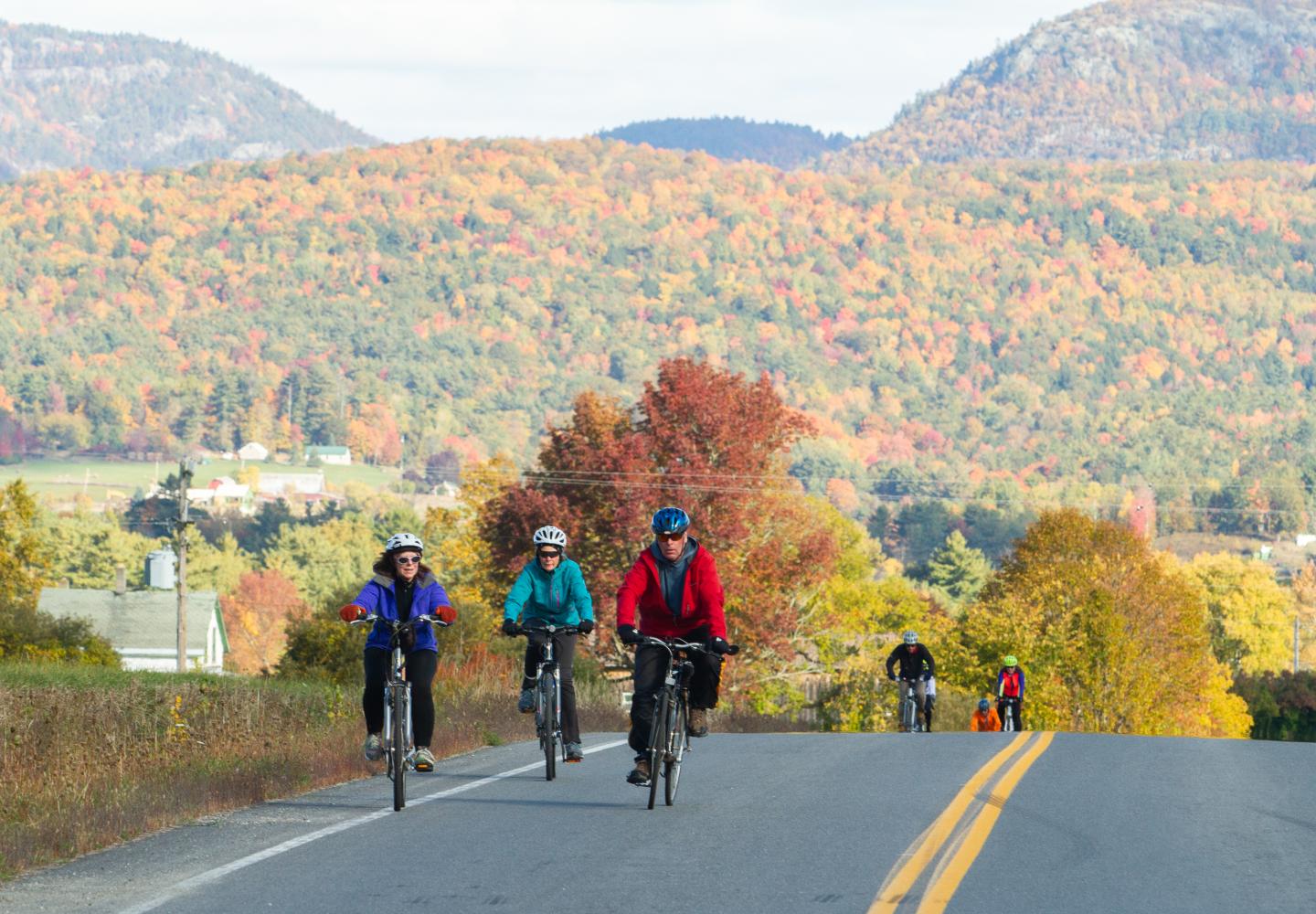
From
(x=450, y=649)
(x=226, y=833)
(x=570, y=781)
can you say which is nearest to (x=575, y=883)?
(x=226, y=833)

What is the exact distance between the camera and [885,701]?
64500mm

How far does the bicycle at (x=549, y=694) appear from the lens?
49.1ft

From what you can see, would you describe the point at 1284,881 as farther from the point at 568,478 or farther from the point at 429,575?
the point at 568,478

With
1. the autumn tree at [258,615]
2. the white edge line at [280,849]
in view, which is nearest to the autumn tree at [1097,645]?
the white edge line at [280,849]

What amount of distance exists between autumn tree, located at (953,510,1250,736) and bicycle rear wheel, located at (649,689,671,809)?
55138 millimetres

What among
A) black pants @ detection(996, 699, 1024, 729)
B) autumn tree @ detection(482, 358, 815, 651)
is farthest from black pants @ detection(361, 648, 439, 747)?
autumn tree @ detection(482, 358, 815, 651)

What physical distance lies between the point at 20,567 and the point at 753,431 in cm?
2458

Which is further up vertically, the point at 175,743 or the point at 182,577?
the point at 175,743

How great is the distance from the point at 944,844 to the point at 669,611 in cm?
256

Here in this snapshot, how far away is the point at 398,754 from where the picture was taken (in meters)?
12.8

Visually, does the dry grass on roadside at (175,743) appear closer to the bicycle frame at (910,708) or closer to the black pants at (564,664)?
the black pants at (564,664)

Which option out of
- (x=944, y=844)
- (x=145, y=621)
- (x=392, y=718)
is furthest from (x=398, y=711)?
(x=145, y=621)

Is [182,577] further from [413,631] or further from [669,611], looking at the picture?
[669,611]

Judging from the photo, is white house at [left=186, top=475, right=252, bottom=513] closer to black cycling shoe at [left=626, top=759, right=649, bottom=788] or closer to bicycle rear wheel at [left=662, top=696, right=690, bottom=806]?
bicycle rear wheel at [left=662, top=696, right=690, bottom=806]
